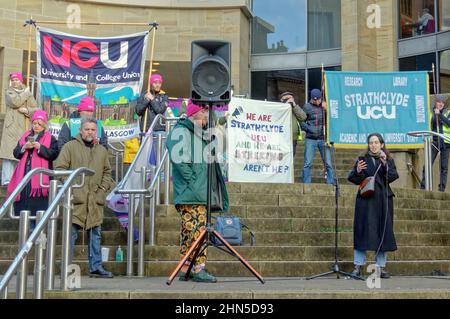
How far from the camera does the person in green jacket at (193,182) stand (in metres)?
7.33

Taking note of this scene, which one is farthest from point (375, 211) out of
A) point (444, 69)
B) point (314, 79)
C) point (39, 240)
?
point (314, 79)

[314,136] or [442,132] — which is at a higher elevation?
[442,132]

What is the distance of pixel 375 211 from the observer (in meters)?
8.63

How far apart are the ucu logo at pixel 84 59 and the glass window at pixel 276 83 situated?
12654mm

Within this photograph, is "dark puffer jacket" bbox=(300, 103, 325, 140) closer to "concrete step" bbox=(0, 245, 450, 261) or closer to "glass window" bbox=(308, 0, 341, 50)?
"concrete step" bbox=(0, 245, 450, 261)

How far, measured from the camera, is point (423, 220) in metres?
11.2

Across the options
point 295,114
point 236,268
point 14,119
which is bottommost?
point 236,268

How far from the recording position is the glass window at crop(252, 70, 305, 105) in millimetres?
26141

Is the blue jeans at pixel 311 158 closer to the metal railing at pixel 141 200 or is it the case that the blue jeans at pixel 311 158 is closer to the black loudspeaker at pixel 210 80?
the metal railing at pixel 141 200

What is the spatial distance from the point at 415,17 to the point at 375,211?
17.8m

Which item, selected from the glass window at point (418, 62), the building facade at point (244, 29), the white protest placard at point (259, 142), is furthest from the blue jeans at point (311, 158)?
the glass window at point (418, 62)

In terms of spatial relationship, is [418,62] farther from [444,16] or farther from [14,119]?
[14,119]
